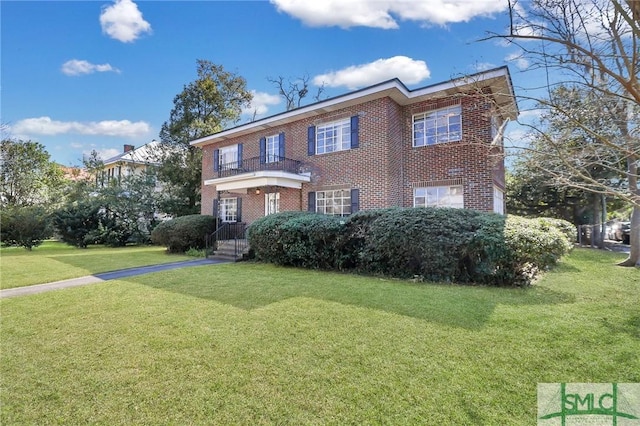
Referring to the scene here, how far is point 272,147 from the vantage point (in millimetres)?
15805

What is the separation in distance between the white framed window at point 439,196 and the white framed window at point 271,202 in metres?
6.55

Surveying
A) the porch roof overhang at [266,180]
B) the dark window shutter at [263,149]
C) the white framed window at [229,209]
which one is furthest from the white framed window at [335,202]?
the white framed window at [229,209]

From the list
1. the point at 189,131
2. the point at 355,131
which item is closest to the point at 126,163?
the point at 189,131

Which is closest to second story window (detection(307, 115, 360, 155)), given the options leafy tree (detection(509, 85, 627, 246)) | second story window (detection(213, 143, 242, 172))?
second story window (detection(213, 143, 242, 172))

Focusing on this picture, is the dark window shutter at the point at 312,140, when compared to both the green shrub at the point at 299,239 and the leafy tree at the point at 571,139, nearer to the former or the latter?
the green shrub at the point at 299,239

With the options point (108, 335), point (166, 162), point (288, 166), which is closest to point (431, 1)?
point (108, 335)

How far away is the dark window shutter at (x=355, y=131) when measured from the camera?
12.5 m

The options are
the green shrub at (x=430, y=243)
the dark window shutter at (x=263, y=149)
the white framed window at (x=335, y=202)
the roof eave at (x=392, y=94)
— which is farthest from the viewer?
the dark window shutter at (x=263, y=149)

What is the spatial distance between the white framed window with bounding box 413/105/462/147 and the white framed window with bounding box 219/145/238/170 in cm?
987

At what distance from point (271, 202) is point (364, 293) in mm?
10089

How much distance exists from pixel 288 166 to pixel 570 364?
12.8 m

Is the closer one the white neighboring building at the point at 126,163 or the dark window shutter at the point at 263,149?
the dark window shutter at the point at 263,149

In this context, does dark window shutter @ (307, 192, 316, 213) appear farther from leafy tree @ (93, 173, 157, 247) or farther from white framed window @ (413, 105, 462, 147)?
leafy tree @ (93, 173, 157, 247)

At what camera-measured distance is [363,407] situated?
2.55 m
